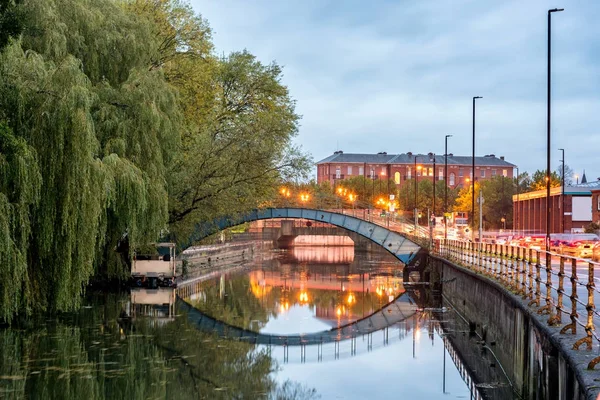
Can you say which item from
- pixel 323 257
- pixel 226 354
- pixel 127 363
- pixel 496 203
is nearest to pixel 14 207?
pixel 127 363

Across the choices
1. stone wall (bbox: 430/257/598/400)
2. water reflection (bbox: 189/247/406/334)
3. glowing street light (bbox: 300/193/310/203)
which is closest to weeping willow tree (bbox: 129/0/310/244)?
water reflection (bbox: 189/247/406/334)

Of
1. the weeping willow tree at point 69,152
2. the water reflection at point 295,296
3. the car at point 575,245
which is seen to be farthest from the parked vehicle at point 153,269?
the car at point 575,245

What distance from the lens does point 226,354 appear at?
23.5 m

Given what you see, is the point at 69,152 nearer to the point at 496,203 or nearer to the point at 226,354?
the point at 226,354

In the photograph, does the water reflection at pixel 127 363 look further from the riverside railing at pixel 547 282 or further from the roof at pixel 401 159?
the roof at pixel 401 159

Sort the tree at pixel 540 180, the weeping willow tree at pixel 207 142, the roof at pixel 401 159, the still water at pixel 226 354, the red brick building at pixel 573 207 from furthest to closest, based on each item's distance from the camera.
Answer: the roof at pixel 401 159, the tree at pixel 540 180, the red brick building at pixel 573 207, the weeping willow tree at pixel 207 142, the still water at pixel 226 354

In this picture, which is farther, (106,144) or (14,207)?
(106,144)

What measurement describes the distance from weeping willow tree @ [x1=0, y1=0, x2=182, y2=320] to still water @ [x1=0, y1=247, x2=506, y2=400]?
6.53 ft

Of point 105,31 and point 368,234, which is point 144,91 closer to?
point 105,31

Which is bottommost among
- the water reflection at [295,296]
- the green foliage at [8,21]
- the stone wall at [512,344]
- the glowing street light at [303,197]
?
the water reflection at [295,296]

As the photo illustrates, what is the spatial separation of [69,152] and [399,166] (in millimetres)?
151461

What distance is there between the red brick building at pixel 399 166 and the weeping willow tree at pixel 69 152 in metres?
141

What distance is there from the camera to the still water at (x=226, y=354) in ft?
61.8

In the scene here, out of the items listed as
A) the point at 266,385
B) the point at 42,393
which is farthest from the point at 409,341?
the point at 42,393
